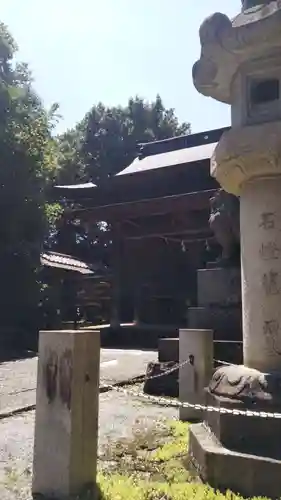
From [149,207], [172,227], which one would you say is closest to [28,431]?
[149,207]

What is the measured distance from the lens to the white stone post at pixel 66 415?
2.72 m

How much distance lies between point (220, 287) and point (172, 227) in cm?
997

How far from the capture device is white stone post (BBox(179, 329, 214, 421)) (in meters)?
4.78

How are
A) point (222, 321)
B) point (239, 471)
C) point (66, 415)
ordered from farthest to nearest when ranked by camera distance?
point (222, 321)
point (239, 471)
point (66, 415)

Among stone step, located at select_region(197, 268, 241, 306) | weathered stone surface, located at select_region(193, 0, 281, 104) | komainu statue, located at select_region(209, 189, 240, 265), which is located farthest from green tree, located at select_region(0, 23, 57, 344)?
weathered stone surface, located at select_region(193, 0, 281, 104)

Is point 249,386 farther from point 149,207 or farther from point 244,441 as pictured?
point 149,207

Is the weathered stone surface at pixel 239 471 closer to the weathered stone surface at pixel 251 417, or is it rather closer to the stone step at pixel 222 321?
the weathered stone surface at pixel 251 417

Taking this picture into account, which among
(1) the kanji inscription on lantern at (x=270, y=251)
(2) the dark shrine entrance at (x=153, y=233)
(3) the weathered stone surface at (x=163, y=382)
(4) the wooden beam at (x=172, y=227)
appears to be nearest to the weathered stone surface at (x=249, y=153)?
(1) the kanji inscription on lantern at (x=270, y=251)

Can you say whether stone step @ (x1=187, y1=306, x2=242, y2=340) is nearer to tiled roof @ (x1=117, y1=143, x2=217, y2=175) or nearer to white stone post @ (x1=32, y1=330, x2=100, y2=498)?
white stone post @ (x1=32, y1=330, x2=100, y2=498)

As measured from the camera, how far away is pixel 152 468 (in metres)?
3.49

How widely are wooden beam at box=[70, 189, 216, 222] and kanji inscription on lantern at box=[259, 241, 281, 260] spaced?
1077cm

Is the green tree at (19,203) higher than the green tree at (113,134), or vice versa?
the green tree at (113,134)

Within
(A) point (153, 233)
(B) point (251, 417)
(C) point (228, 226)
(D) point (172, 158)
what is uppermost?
(D) point (172, 158)

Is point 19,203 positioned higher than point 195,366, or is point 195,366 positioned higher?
point 19,203
